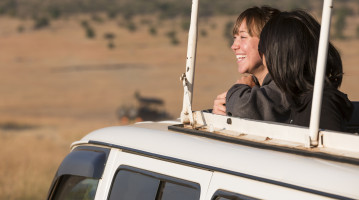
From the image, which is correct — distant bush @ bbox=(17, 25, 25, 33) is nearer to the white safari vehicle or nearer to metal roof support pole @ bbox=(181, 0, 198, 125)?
the white safari vehicle

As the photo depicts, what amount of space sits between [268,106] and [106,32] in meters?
51.2

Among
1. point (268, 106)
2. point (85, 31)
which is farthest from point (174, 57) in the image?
point (268, 106)

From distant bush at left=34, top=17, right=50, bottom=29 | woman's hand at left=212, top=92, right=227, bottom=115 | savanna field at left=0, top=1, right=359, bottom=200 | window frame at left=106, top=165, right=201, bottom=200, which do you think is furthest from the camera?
distant bush at left=34, top=17, right=50, bottom=29

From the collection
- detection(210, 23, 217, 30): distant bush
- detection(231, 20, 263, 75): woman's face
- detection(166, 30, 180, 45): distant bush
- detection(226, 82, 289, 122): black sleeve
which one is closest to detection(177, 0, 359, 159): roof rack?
detection(226, 82, 289, 122): black sleeve

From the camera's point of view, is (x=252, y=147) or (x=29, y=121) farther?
(x=29, y=121)

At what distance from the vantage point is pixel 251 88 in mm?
2973

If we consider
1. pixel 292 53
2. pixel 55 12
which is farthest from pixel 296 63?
pixel 55 12

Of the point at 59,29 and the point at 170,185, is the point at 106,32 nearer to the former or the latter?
the point at 59,29

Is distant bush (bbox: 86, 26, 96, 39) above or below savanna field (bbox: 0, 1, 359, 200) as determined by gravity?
above

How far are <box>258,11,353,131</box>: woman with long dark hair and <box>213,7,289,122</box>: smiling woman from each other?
0.11 meters

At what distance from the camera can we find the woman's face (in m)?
3.34

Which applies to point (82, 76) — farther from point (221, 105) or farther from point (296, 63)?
point (296, 63)

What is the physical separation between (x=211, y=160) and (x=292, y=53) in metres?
0.65

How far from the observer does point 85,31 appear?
51.4m
